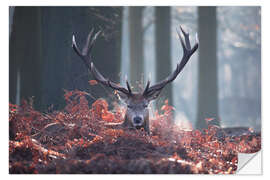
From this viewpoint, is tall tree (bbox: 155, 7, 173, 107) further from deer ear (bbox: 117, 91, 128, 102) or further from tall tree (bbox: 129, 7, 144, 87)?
deer ear (bbox: 117, 91, 128, 102)

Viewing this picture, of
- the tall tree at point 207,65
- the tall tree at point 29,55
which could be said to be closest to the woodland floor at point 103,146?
the tall tree at point 29,55

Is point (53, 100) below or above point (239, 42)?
below

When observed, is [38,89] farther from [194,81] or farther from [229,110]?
[194,81]

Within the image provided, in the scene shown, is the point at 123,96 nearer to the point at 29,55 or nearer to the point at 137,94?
the point at 137,94

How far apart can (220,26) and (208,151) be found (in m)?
12.1

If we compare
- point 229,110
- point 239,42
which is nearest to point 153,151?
point 239,42

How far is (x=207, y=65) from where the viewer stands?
35.2 ft

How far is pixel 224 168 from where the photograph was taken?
4953mm

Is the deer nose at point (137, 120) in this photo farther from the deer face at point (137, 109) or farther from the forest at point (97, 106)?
the forest at point (97, 106)

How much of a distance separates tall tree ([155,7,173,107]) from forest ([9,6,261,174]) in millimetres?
32

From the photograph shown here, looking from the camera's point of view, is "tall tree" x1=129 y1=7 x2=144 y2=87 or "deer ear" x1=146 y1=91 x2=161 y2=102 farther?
"tall tree" x1=129 y1=7 x2=144 y2=87

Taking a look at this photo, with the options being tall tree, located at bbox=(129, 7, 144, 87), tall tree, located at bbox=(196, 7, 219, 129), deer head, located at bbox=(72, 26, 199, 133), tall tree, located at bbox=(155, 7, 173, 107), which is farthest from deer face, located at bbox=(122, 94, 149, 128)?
tall tree, located at bbox=(129, 7, 144, 87)

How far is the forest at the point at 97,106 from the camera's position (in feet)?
15.4

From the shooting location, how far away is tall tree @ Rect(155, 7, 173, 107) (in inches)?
443
